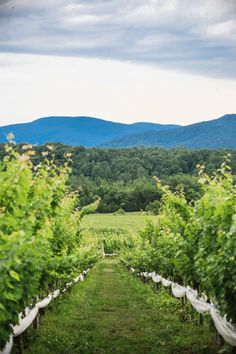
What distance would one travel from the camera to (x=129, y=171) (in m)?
119

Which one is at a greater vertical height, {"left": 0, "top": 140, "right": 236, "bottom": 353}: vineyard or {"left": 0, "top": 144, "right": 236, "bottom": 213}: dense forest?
{"left": 0, "top": 140, "right": 236, "bottom": 353}: vineyard

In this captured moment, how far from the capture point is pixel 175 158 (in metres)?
113

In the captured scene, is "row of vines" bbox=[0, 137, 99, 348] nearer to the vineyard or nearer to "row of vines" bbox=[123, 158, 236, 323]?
the vineyard

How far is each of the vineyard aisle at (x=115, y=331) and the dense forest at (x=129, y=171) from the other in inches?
2855

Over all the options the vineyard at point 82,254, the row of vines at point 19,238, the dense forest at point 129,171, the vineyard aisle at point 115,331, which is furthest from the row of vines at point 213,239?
the dense forest at point 129,171

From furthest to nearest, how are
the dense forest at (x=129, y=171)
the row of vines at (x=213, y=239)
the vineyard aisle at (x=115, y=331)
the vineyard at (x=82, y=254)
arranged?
the dense forest at (x=129, y=171), the vineyard aisle at (x=115, y=331), the row of vines at (x=213, y=239), the vineyard at (x=82, y=254)

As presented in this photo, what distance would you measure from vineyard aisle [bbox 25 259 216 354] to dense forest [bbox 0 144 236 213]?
238 ft

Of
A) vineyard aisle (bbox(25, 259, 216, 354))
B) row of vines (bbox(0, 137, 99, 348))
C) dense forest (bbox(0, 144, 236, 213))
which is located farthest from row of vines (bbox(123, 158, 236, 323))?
dense forest (bbox(0, 144, 236, 213))

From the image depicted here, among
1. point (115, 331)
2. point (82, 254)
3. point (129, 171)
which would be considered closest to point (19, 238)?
point (82, 254)

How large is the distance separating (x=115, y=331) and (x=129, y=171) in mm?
104991

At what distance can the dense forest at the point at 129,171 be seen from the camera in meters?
102

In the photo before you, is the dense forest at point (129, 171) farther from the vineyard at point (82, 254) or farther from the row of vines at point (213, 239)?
the row of vines at point (213, 239)

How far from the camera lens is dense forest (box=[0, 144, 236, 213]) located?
4016 inches

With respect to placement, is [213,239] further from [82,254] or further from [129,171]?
[129,171]
